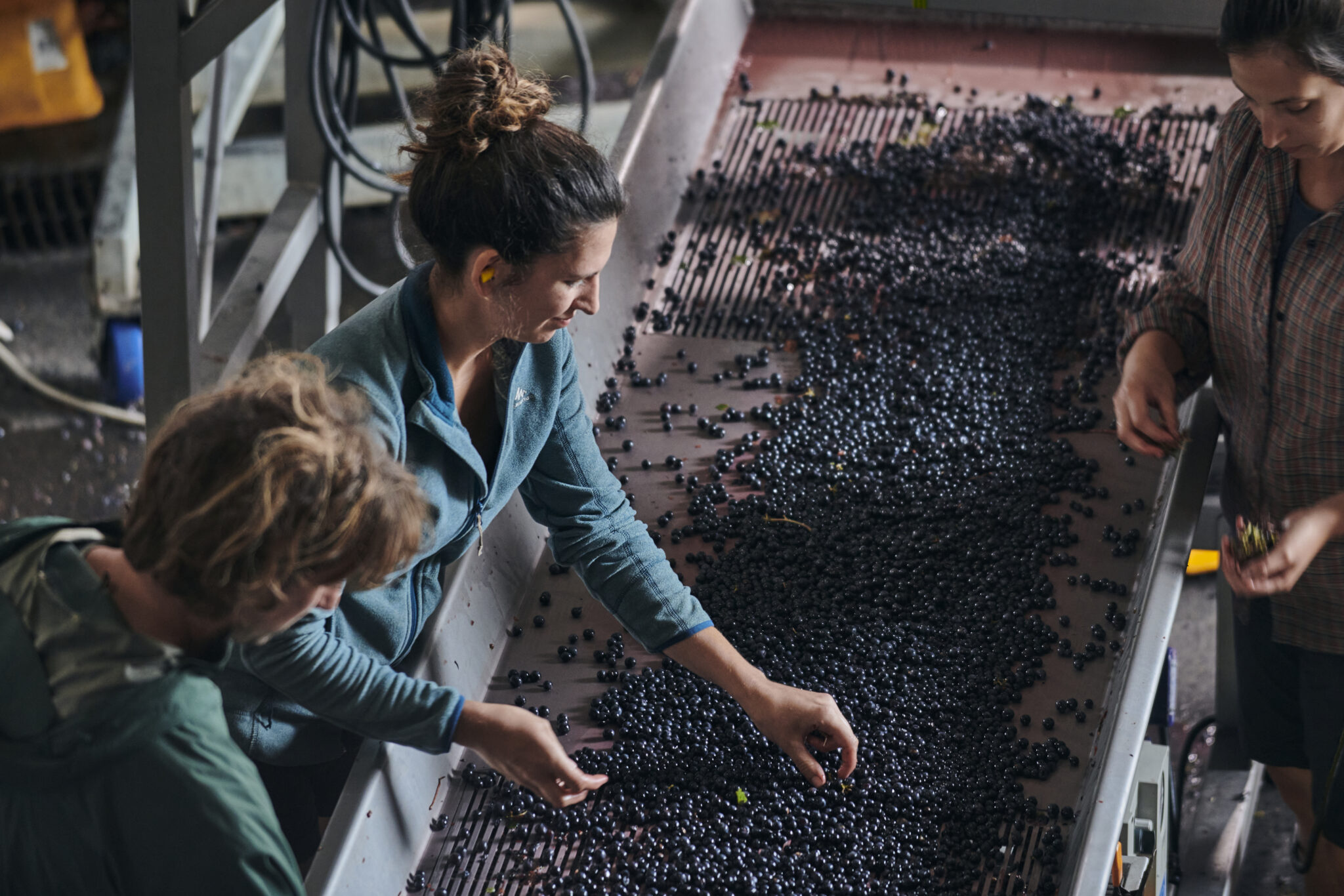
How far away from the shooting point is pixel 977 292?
2.65 metres

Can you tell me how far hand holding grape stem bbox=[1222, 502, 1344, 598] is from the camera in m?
1.58

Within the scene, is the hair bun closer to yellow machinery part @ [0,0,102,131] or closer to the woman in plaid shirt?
the woman in plaid shirt

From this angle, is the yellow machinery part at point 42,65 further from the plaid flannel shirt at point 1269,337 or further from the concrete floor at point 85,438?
the plaid flannel shirt at point 1269,337

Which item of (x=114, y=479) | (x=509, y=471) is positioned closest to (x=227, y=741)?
(x=509, y=471)

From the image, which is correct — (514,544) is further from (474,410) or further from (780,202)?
(780,202)

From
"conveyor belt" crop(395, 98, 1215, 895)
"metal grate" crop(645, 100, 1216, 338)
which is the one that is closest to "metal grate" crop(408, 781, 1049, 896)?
"conveyor belt" crop(395, 98, 1215, 895)

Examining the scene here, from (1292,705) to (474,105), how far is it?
5.29 ft

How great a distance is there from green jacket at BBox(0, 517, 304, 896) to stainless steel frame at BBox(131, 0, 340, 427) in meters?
1.44

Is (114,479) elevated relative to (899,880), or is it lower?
elevated

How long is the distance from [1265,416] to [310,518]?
143cm

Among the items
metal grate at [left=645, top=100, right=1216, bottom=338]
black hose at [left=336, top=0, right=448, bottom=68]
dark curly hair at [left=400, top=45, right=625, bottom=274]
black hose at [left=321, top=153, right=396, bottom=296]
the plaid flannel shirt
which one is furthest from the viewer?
black hose at [left=321, top=153, right=396, bottom=296]

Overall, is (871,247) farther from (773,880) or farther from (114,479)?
(114,479)

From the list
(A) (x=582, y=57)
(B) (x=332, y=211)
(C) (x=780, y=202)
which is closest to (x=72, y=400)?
(B) (x=332, y=211)

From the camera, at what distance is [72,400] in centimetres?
386
